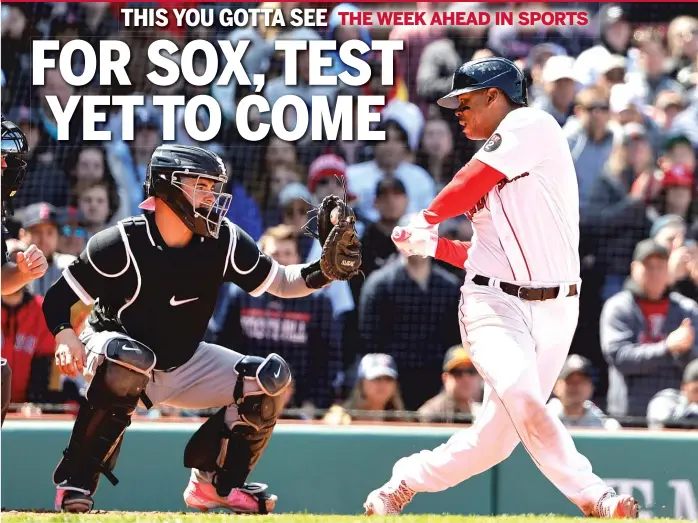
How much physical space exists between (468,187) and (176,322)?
143 cm

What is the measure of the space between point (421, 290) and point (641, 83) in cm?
244

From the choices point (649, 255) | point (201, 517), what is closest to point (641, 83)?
point (649, 255)

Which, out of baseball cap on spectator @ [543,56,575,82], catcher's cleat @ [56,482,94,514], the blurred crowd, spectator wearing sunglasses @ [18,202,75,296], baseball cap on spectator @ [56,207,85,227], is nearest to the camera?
catcher's cleat @ [56,482,94,514]

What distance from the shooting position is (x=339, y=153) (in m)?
8.46

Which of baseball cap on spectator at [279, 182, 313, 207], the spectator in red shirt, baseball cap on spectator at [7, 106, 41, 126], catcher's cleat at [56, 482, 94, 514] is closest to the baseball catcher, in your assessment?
catcher's cleat at [56, 482, 94, 514]

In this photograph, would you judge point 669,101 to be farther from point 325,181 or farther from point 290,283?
point 290,283

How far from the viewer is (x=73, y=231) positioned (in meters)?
7.91

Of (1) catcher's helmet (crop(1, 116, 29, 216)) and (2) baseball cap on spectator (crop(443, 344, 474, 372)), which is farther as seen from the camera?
(2) baseball cap on spectator (crop(443, 344, 474, 372))

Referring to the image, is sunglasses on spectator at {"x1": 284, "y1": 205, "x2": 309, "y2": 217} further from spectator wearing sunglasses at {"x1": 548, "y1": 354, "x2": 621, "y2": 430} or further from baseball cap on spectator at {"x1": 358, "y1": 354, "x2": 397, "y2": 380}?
spectator wearing sunglasses at {"x1": 548, "y1": 354, "x2": 621, "y2": 430}

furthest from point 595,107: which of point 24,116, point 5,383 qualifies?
point 5,383

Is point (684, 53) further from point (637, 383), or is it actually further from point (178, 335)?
point (178, 335)

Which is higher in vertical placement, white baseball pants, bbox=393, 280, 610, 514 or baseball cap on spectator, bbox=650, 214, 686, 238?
baseball cap on spectator, bbox=650, 214, 686, 238

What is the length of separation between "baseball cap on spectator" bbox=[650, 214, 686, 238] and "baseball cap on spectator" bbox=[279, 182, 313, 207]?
2.20m

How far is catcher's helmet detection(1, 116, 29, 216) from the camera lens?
5.46 m
